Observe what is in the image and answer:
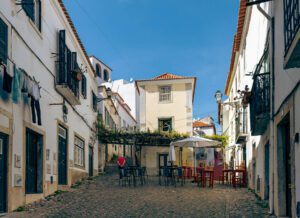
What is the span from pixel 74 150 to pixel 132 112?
3076cm

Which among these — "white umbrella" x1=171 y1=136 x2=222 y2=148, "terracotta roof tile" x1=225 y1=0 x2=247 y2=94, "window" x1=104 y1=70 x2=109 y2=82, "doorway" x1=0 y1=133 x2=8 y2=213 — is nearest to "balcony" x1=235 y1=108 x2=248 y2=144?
"white umbrella" x1=171 y1=136 x2=222 y2=148

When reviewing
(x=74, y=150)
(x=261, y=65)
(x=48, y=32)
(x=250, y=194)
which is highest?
(x=48, y=32)

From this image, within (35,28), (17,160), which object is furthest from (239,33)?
(17,160)

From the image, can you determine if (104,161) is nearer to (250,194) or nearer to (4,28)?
(250,194)

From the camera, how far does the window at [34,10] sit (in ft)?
38.9

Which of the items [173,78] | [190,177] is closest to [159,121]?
[173,78]

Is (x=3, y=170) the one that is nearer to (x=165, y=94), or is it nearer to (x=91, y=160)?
(x=91, y=160)

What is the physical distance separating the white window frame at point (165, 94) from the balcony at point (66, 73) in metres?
17.7

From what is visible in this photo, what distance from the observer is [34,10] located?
13.5m

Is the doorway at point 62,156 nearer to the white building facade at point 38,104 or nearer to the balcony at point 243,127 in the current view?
the white building facade at point 38,104

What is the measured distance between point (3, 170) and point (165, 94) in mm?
26067

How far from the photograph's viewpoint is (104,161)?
2955cm

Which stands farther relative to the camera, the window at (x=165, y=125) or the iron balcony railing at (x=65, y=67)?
the window at (x=165, y=125)

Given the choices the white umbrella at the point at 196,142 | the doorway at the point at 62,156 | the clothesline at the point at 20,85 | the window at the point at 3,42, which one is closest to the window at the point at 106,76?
Answer: the white umbrella at the point at 196,142
